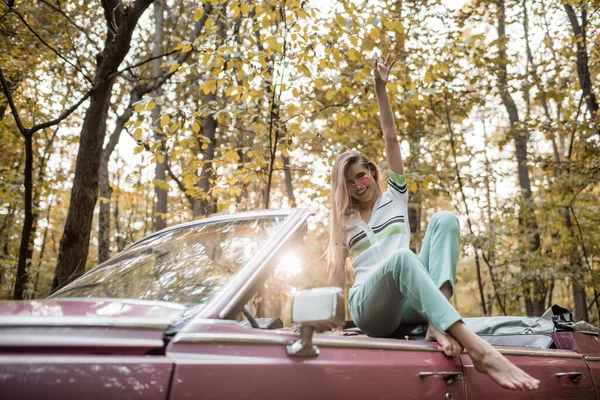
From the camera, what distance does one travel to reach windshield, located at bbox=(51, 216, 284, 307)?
187cm

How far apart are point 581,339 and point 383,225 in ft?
4.90

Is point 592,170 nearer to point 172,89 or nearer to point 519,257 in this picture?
point 519,257

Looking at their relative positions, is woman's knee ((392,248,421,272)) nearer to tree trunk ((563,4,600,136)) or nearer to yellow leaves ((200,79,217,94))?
yellow leaves ((200,79,217,94))

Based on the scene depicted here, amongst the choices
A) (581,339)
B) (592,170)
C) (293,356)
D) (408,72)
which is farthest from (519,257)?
(293,356)

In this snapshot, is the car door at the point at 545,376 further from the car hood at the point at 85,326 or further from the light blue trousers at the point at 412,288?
the car hood at the point at 85,326

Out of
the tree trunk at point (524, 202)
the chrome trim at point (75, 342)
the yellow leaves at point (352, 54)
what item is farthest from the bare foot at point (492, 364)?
the tree trunk at point (524, 202)

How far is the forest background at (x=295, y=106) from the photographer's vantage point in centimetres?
569

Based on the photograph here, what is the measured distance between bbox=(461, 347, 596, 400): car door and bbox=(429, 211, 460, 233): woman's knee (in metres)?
0.69

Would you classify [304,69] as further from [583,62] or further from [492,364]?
[583,62]

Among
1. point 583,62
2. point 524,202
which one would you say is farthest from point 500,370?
point 524,202

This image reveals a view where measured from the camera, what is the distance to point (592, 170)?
858 centimetres

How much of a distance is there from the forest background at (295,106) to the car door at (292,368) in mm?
3319

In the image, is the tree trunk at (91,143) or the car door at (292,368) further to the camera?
the tree trunk at (91,143)

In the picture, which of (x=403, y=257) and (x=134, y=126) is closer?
(x=403, y=257)
